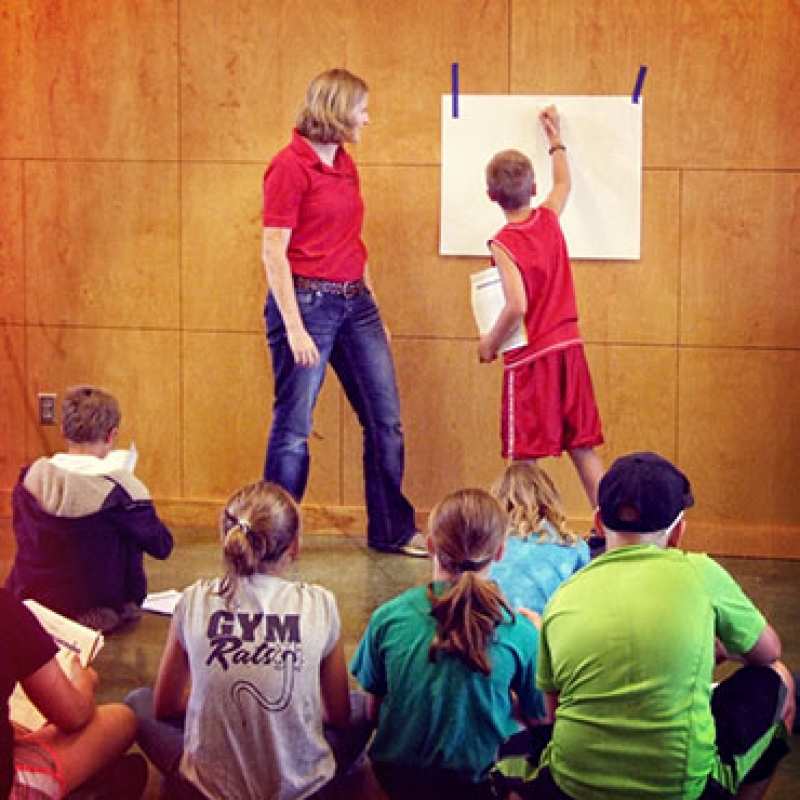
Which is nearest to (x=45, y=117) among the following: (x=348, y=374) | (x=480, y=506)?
(x=348, y=374)

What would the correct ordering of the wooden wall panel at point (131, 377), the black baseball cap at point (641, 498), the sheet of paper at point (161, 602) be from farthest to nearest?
the wooden wall panel at point (131, 377) → the sheet of paper at point (161, 602) → the black baseball cap at point (641, 498)

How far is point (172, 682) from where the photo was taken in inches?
127

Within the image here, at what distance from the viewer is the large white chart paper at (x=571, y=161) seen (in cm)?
544

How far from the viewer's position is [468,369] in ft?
18.6

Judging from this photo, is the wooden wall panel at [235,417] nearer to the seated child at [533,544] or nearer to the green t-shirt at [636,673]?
the seated child at [533,544]

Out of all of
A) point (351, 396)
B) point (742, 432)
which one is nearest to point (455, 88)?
point (351, 396)

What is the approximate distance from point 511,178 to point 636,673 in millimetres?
2362

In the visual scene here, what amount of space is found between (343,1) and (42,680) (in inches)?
132

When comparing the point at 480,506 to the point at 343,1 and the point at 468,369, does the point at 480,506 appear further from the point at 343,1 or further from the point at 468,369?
the point at 343,1

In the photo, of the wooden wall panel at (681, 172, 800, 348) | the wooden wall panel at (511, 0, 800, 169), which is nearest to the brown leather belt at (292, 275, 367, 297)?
the wooden wall panel at (511, 0, 800, 169)

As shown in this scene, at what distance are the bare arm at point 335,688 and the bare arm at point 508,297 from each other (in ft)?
6.28

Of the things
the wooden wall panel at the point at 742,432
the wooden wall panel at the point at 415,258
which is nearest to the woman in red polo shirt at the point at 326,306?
the wooden wall panel at the point at 415,258

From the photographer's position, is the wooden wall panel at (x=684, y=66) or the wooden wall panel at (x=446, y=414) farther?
the wooden wall panel at (x=446, y=414)

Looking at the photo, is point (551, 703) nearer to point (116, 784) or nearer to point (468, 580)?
point (468, 580)
